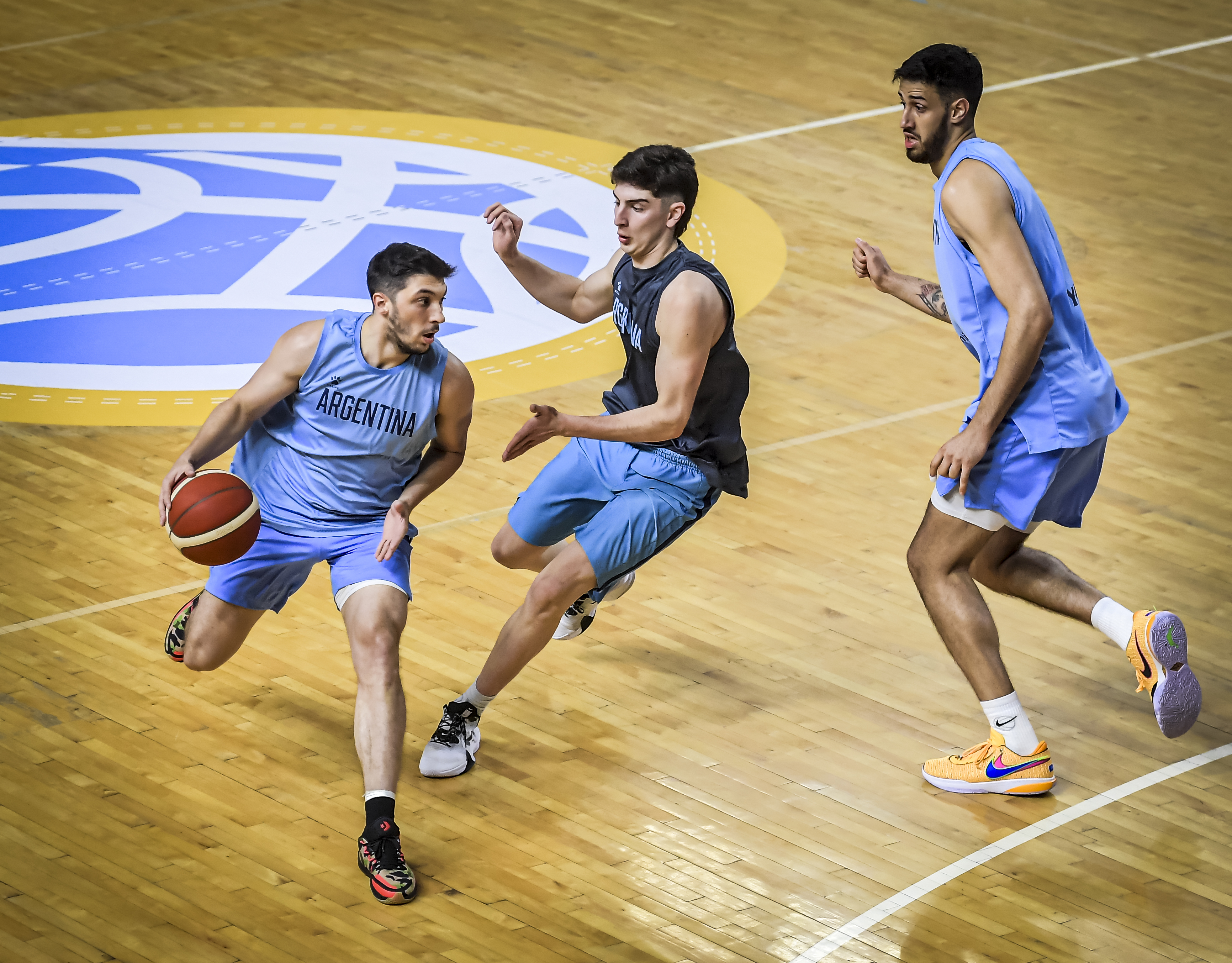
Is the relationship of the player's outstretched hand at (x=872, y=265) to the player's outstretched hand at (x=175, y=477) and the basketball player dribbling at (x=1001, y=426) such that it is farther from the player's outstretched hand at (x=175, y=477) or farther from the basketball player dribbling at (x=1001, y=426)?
the player's outstretched hand at (x=175, y=477)

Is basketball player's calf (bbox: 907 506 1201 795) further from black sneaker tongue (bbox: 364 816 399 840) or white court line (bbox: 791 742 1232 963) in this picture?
black sneaker tongue (bbox: 364 816 399 840)

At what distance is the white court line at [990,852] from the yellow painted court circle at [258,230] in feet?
12.1

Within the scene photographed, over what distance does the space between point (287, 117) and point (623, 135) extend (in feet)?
7.69

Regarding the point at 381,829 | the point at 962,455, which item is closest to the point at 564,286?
the point at 962,455

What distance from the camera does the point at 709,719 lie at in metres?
5.40

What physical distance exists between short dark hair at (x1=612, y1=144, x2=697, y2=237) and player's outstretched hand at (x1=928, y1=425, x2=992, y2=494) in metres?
1.00

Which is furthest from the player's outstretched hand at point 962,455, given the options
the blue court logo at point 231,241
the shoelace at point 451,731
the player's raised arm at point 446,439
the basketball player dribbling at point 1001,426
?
the blue court logo at point 231,241

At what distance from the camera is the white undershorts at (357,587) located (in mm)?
4773

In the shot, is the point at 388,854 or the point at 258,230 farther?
the point at 258,230

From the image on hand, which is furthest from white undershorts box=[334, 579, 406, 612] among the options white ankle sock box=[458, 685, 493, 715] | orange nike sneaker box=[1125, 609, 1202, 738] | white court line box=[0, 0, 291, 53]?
white court line box=[0, 0, 291, 53]

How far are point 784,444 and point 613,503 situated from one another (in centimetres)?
260

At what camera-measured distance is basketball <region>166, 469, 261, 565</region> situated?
469 cm

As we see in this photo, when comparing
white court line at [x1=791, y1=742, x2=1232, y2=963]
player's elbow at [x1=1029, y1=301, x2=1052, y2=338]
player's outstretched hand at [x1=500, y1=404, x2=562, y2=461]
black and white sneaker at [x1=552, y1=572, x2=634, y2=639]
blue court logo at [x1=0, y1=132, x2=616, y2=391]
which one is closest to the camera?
white court line at [x1=791, y1=742, x2=1232, y2=963]

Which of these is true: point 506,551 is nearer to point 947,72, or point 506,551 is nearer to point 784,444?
point 947,72
